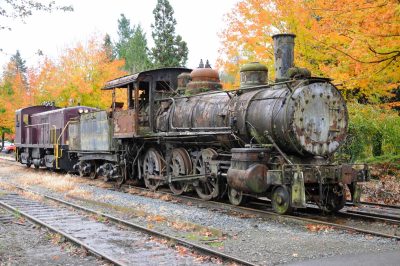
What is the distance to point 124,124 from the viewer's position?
50.9 ft

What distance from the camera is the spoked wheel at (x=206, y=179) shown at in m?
12.0

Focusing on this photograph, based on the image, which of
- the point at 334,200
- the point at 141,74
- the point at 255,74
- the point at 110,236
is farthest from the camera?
the point at 141,74

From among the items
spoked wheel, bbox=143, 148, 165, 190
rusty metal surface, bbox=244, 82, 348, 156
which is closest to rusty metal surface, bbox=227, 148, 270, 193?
rusty metal surface, bbox=244, 82, 348, 156

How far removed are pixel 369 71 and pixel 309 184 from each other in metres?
3.57

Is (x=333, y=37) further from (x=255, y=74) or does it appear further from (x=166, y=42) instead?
(x=166, y=42)

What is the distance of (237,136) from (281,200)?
84.5 inches

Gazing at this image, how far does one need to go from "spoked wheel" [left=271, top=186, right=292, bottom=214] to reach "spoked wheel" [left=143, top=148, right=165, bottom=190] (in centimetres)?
516

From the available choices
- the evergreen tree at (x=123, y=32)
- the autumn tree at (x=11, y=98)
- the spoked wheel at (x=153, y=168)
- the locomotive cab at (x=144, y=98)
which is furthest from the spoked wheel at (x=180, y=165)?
the evergreen tree at (x=123, y=32)

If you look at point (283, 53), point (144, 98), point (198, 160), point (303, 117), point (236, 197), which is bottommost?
point (236, 197)

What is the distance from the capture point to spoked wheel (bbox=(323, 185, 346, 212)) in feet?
33.7

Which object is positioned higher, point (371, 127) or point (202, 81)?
point (202, 81)

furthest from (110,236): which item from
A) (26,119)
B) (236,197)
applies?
(26,119)

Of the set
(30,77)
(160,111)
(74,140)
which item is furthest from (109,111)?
(30,77)

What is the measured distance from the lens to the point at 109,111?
1703 cm
